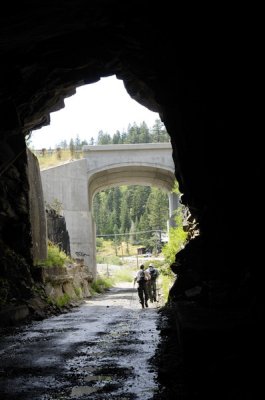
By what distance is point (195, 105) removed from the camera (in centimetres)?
833

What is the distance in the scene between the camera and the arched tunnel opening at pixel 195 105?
5.64m

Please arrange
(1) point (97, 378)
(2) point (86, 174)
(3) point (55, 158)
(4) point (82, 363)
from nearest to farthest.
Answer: (1) point (97, 378) → (4) point (82, 363) → (2) point (86, 174) → (3) point (55, 158)

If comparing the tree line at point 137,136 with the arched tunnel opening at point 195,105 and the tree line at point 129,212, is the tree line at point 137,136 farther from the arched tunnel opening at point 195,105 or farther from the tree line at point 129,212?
the arched tunnel opening at point 195,105

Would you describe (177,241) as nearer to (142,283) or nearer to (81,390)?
(142,283)

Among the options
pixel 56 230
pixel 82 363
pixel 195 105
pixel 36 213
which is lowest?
pixel 82 363

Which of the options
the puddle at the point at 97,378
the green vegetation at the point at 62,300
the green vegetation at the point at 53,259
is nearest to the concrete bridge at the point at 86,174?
the green vegetation at the point at 53,259

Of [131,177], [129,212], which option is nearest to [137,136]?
[129,212]

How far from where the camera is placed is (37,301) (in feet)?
44.2

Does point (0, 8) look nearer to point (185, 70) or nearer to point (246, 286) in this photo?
point (185, 70)

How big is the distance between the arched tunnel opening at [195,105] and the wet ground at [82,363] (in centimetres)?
74

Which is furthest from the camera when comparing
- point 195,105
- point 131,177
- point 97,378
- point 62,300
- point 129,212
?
point 129,212

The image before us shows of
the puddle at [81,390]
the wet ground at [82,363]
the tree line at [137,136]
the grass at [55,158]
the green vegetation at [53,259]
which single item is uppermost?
the tree line at [137,136]

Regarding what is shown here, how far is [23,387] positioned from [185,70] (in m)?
5.67

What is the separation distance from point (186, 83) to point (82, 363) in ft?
16.9
